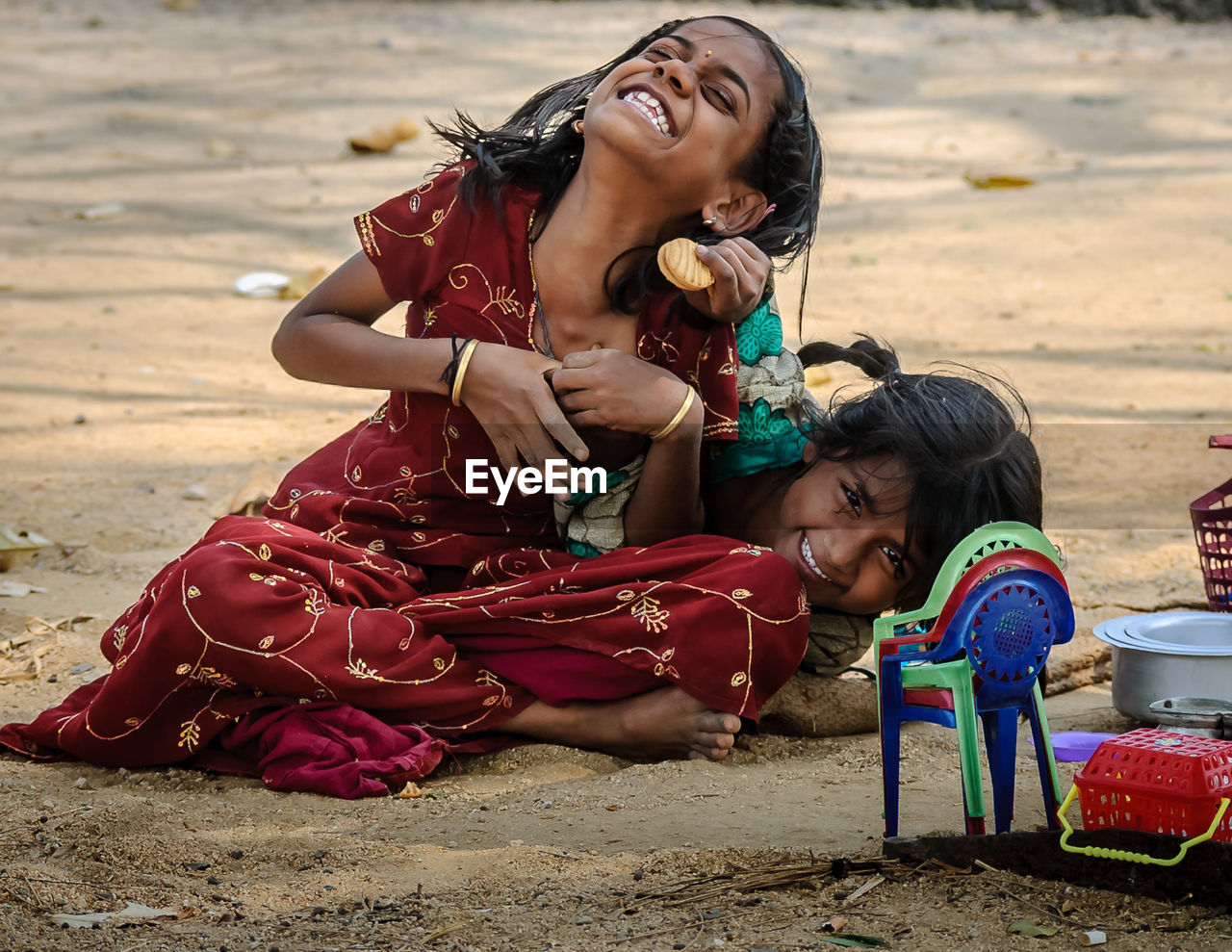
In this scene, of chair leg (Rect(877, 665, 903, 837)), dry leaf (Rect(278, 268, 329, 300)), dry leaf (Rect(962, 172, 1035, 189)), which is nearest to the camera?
chair leg (Rect(877, 665, 903, 837))

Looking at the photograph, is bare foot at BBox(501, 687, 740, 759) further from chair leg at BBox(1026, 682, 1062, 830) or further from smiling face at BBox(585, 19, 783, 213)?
smiling face at BBox(585, 19, 783, 213)

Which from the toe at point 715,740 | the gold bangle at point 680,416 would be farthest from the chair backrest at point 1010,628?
the gold bangle at point 680,416

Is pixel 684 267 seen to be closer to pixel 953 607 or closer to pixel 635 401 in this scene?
pixel 635 401

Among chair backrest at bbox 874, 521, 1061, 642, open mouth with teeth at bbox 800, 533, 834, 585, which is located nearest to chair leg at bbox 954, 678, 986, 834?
chair backrest at bbox 874, 521, 1061, 642

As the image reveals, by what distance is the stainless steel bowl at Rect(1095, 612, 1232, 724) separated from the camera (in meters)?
2.31

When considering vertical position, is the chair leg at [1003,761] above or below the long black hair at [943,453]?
below

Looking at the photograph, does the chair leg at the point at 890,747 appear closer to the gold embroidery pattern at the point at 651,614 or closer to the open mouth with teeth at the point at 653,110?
the gold embroidery pattern at the point at 651,614

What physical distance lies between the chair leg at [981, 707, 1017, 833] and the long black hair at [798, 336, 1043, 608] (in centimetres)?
58

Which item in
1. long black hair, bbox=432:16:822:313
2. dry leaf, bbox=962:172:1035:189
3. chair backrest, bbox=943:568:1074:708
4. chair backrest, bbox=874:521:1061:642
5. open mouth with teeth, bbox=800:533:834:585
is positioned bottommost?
open mouth with teeth, bbox=800:533:834:585

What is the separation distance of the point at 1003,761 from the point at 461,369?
1.10 meters

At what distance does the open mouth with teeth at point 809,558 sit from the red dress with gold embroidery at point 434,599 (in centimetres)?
10

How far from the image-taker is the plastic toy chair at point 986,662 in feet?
5.50

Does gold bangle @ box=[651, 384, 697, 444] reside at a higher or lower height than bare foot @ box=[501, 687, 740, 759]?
higher

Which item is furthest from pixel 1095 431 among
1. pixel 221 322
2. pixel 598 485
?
pixel 221 322
